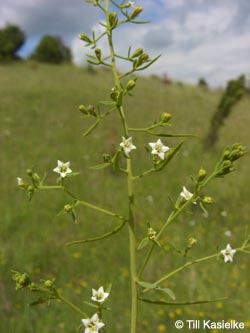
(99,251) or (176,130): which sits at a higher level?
(176,130)

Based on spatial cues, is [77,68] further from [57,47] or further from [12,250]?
[12,250]

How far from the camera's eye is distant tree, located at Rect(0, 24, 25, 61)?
31.3m

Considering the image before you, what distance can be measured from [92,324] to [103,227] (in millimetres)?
5587

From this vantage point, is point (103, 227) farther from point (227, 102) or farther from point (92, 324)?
point (227, 102)

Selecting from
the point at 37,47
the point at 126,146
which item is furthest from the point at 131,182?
the point at 37,47

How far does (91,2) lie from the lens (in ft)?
5.46

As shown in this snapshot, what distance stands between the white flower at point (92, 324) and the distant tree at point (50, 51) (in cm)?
3496

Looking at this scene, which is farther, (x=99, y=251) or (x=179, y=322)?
(x=99, y=251)

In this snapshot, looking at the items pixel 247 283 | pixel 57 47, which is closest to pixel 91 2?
pixel 247 283

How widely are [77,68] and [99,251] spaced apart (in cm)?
2427

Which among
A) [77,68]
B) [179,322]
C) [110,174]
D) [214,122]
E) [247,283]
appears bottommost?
[179,322]

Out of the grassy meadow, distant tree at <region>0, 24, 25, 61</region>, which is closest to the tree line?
distant tree at <region>0, 24, 25, 61</region>

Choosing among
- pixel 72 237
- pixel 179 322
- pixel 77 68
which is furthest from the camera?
pixel 77 68

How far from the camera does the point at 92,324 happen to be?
4.50ft
